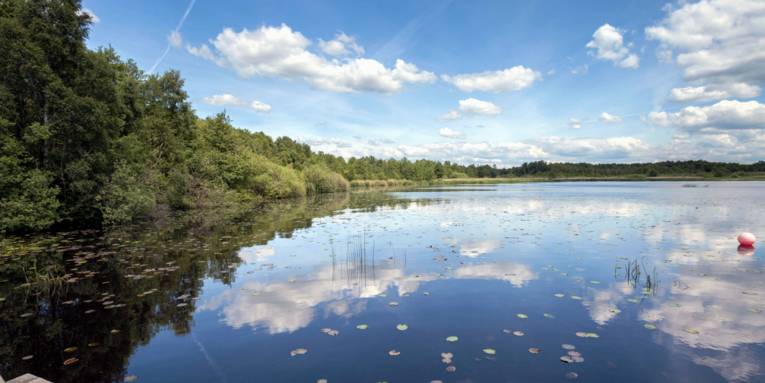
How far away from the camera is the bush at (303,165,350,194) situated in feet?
218

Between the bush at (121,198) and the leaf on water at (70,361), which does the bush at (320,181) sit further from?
the leaf on water at (70,361)

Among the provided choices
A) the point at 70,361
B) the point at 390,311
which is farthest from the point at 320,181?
the point at 70,361

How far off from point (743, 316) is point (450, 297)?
595 centimetres

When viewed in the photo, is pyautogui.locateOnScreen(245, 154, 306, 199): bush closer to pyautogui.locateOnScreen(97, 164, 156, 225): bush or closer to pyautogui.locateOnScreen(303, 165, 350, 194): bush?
pyautogui.locateOnScreen(303, 165, 350, 194): bush

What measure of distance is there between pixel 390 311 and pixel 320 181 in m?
60.8

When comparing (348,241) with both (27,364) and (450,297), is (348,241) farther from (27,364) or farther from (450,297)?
(27,364)

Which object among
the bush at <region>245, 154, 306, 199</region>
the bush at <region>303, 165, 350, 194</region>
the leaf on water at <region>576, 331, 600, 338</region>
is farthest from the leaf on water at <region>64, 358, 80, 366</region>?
the bush at <region>303, 165, 350, 194</region>

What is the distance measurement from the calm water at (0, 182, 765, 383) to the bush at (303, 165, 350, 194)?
49.5m

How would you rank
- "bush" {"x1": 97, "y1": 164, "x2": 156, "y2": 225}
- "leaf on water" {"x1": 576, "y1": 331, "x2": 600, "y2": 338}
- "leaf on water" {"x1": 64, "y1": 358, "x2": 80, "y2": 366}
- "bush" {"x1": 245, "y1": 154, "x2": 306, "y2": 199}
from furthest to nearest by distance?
"bush" {"x1": 245, "y1": 154, "x2": 306, "y2": 199} → "bush" {"x1": 97, "y1": 164, "x2": 156, "y2": 225} → "leaf on water" {"x1": 576, "y1": 331, "x2": 600, "y2": 338} → "leaf on water" {"x1": 64, "y1": 358, "x2": 80, "y2": 366}

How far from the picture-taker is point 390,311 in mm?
8508

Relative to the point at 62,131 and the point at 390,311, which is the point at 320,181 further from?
the point at 390,311

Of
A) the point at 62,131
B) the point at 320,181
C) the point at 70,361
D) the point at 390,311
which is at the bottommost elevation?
the point at 390,311

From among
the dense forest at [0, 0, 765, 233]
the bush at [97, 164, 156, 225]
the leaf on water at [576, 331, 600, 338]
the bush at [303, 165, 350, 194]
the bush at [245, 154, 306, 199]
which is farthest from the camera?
the bush at [303, 165, 350, 194]

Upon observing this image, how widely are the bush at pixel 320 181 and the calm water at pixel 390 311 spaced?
162 ft
